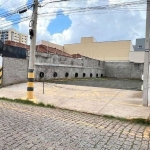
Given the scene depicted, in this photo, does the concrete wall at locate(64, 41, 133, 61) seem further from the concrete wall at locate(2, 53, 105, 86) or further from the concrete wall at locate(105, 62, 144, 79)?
the concrete wall at locate(2, 53, 105, 86)

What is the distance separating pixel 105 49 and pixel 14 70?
92.9 ft

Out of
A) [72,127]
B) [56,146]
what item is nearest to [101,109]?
[72,127]

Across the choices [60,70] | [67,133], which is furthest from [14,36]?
[67,133]

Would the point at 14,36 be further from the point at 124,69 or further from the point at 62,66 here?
the point at 124,69

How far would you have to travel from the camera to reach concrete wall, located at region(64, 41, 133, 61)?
3931 cm

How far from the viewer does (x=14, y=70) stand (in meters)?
14.8

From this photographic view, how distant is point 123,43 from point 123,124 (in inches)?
1391

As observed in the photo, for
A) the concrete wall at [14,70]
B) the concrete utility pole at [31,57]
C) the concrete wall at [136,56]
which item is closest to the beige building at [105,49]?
the concrete wall at [136,56]

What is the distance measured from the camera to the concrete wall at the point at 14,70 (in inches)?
555

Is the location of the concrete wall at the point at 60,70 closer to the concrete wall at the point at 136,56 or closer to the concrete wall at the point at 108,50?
the concrete wall at the point at 136,56

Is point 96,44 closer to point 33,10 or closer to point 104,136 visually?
point 33,10

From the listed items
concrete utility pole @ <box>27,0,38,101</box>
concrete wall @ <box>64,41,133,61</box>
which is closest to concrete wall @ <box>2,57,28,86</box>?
concrete utility pole @ <box>27,0,38,101</box>

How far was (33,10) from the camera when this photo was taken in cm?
994

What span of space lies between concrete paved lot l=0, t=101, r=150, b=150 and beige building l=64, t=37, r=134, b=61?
112ft
